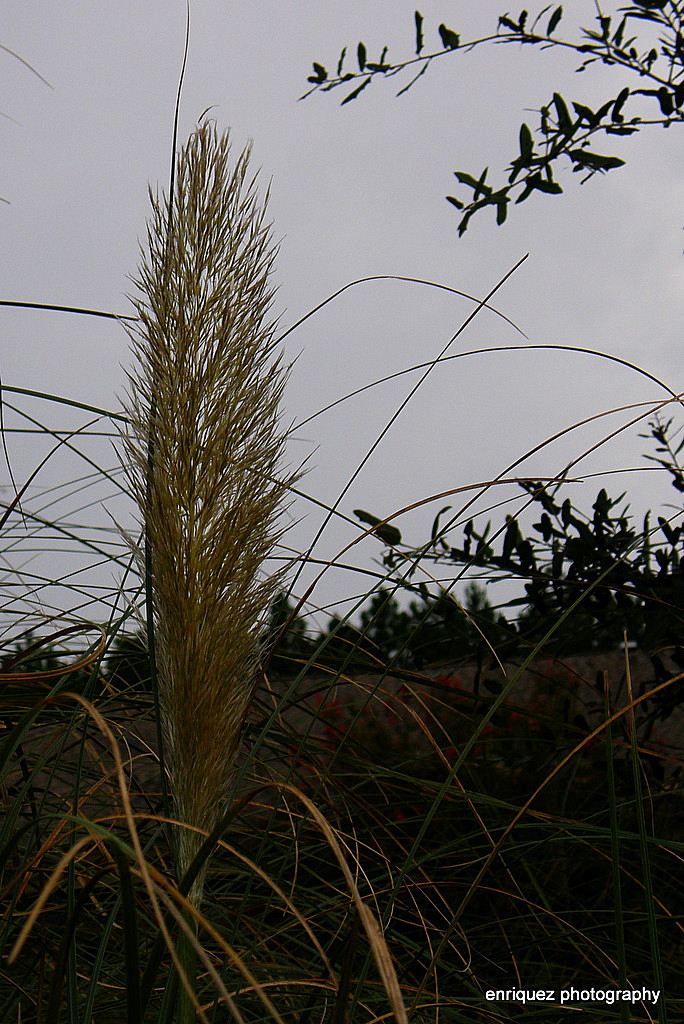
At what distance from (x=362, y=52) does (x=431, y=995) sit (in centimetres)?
226

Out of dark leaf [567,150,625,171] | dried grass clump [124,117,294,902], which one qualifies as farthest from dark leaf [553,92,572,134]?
dried grass clump [124,117,294,902]

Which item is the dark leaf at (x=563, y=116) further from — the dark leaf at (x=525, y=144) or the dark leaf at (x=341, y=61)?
the dark leaf at (x=341, y=61)

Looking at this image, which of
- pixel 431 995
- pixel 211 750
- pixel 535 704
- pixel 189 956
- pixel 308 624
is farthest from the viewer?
pixel 535 704

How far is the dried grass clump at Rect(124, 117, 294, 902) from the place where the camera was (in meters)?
0.93

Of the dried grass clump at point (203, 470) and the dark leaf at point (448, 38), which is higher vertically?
the dark leaf at point (448, 38)

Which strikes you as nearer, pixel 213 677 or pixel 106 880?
pixel 213 677

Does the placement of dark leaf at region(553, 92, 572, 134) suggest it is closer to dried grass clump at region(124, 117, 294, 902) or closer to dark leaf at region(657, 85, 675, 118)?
dark leaf at region(657, 85, 675, 118)

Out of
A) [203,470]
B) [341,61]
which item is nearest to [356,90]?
[341,61]

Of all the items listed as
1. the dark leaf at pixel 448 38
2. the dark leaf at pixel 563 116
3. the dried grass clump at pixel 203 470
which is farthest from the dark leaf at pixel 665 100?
the dried grass clump at pixel 203 470

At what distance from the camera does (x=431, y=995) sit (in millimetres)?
1362

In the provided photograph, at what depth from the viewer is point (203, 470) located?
96 cm

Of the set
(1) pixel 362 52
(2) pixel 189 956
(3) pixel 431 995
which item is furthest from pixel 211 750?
(1) pixel 362 52

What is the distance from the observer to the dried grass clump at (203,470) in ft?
3.06

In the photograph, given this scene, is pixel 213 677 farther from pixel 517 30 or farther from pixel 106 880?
pixel 517 30
